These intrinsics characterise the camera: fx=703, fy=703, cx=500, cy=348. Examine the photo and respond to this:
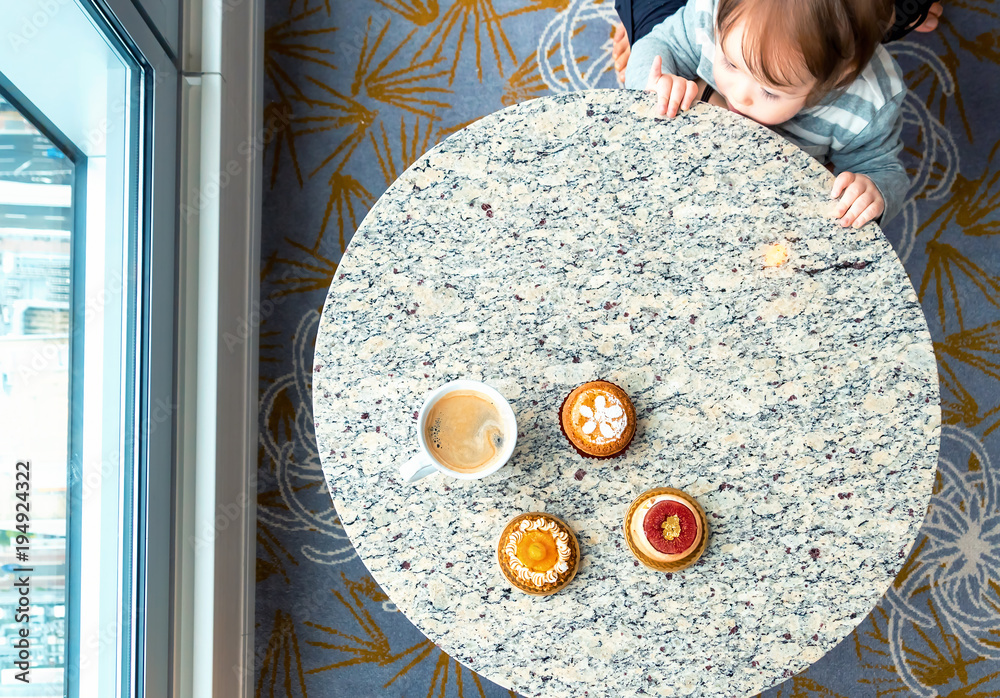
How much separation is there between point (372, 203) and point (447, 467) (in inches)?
33.0

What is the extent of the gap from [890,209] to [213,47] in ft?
3.88

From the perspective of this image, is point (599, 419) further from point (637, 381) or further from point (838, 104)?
point (838, 104)

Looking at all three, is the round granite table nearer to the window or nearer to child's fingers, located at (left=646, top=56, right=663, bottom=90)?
child's fingers, located at (left=646, top=56, right=663, bottom=90)

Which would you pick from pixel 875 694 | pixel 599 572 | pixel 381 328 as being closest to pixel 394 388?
pixel 381 328

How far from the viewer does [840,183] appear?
0.89 metres

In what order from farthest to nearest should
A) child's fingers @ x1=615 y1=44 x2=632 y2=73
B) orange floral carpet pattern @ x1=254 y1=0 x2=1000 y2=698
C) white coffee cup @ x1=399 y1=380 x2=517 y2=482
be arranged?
orange floral carpet pattern @ x1=254 y1=0 x2=1000 y2=698 → child's fingers @ x1=615 y1=44 x2=632 y2=73 → white coffee cup @ x1=399 y1=380 x2=517 y2=482

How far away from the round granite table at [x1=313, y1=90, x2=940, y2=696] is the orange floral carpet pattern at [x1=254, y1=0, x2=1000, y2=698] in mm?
654

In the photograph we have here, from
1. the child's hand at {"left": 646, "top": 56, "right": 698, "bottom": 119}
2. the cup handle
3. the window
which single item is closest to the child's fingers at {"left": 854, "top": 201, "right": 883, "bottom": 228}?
the child's hand at {"left": 646, "top": 56, "right": 698, "bottom": 119}

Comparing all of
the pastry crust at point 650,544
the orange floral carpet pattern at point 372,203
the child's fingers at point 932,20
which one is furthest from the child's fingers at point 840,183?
the child's fingers at point 932,20

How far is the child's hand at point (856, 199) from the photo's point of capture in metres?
0.87

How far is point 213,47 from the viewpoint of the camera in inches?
51.5

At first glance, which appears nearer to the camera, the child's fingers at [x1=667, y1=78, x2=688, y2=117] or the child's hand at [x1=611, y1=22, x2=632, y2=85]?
the child's fingers at [x1=667, y1=78, x2=688, y2=117]

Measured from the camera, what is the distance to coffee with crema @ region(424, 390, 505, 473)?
2.78 feet

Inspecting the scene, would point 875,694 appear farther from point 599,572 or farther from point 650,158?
point 650,158
